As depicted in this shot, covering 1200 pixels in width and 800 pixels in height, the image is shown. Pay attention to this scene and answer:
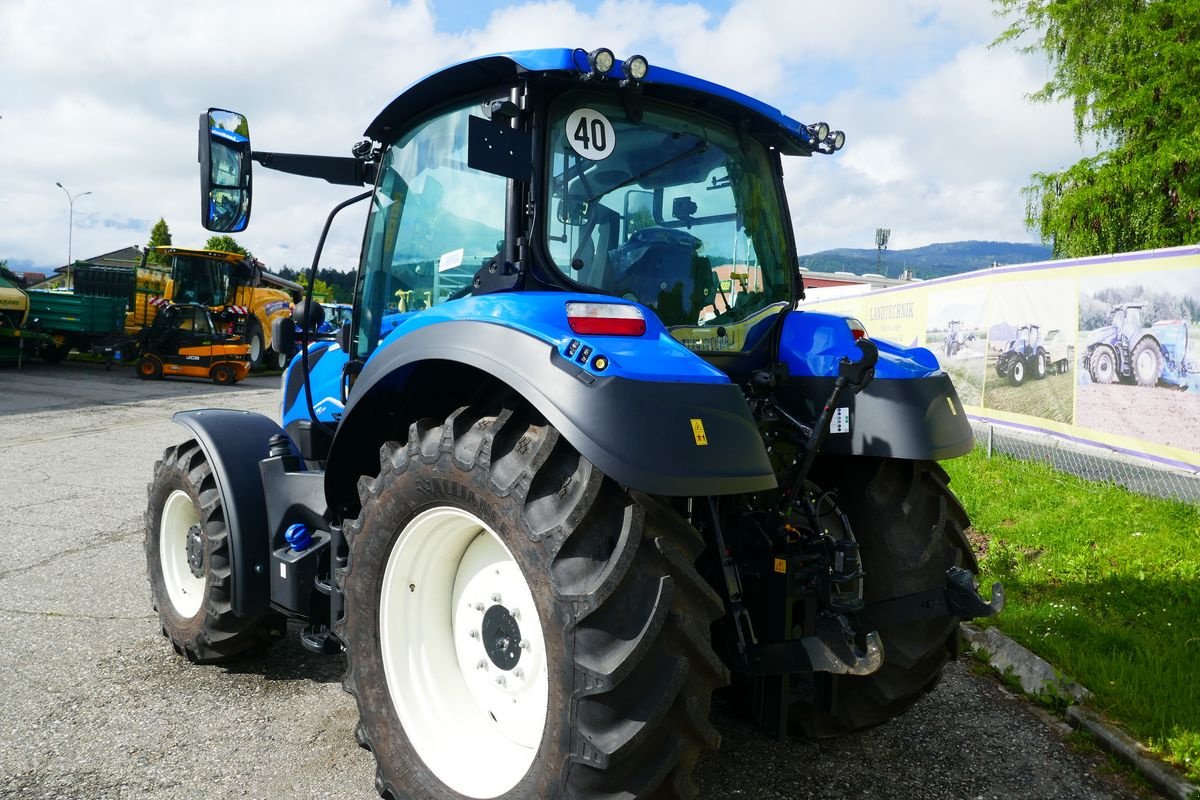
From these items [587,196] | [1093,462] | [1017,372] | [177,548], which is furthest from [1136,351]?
[177,548]

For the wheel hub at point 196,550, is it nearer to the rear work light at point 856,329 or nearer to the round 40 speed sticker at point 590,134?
the round 40 speed sticker at point 590,134

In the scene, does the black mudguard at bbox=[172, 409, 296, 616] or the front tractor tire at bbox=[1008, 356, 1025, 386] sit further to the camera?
the front tractor tire at bbox=[1008, 356, 1025, 386]

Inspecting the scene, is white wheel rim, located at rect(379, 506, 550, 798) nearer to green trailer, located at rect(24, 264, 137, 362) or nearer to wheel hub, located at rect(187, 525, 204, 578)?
wheel hub, located at rect(187, 525, 204, 578)

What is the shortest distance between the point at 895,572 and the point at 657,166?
5.32 ft

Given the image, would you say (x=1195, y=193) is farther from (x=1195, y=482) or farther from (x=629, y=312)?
(x=629, y=312)

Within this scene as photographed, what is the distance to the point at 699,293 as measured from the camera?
2.96 metres

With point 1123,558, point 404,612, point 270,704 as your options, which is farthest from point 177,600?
point 1123,558

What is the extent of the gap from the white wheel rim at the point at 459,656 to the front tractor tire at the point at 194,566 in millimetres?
1244

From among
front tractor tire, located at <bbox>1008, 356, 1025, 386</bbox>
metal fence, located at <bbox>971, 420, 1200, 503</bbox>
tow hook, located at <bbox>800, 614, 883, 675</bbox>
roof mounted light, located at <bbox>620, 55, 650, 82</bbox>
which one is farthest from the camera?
front tractor tire, located at <bbox>1008, 356, 1025, 386</bbox>

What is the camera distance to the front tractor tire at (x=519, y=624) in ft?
6.60

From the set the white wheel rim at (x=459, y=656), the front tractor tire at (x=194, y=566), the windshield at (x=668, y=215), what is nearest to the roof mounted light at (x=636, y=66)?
the windshield at (x=668, y=215)

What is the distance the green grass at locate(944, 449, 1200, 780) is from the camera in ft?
11.0

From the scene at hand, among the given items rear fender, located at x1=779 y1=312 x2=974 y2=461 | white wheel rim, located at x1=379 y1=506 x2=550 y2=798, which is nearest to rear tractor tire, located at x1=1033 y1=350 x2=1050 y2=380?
rear fender, located at x1=779 y1=312 x2=974 y2=461

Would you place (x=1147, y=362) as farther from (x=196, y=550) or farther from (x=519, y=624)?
(x=196, y=550)
